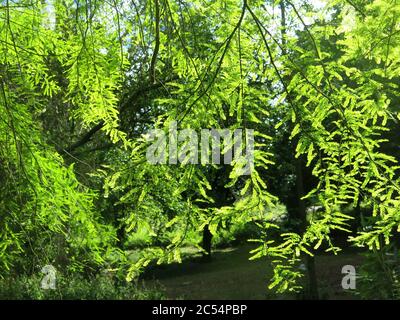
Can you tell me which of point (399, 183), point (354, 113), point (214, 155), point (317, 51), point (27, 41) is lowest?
point (399, 183)

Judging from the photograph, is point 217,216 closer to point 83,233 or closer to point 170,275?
point 83,233

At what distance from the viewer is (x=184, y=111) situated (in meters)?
1.53

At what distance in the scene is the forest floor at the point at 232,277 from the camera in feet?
30.7

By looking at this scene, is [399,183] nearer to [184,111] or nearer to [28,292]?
[184,111]

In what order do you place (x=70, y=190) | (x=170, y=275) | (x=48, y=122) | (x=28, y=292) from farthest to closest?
1. (x=170, y=275)
2. (x=48, y=122)
3. (x=28, y=292)
4. (x=70, y=190)

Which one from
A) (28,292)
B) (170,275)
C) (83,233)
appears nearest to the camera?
(83,233)

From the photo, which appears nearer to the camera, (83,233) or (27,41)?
(27,41)

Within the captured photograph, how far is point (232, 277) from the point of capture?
38.0ft

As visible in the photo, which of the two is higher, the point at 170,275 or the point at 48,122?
the point at 48,122

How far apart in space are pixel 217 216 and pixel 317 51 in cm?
61

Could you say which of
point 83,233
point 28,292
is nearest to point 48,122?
point 28,292

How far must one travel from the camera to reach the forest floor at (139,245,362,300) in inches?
368
